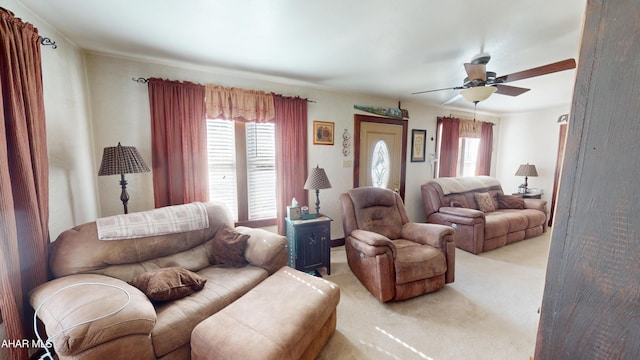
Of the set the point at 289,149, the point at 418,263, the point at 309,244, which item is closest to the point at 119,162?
the point at 289,149

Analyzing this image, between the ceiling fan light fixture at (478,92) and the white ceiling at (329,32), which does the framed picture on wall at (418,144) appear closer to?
the white ceiling at (329,32)

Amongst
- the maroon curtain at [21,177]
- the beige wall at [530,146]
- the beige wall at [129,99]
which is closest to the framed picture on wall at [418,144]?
the beige wall at [129,99]

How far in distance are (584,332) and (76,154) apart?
295 cm

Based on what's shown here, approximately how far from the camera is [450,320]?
194cm

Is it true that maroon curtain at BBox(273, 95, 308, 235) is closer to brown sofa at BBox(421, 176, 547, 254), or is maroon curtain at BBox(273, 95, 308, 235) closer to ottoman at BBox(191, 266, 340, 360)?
ottoman at BBox(191, 266, 340, 360)

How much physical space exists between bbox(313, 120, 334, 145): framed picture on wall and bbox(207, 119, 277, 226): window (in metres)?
0.60

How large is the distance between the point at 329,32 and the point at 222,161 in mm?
1780

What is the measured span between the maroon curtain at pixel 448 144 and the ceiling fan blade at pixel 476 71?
7.52 feet

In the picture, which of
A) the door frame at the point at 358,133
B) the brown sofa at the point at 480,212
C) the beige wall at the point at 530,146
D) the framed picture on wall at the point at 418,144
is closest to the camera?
the brown sofa at the point at 480,212

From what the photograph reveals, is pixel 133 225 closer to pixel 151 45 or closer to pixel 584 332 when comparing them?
pixel 151 45

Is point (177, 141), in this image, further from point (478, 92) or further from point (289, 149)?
point (478, 92)

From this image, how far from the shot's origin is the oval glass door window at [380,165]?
12.2ft

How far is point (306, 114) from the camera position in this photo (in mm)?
3057

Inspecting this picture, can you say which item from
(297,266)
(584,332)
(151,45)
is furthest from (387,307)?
(151,45)
